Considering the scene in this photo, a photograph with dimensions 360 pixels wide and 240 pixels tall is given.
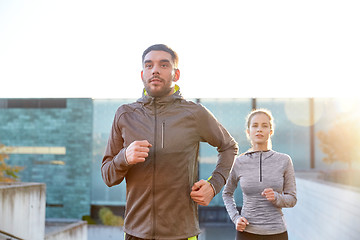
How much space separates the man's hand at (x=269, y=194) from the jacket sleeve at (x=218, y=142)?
107 centimetres

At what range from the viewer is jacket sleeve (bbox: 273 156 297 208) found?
10.7 ft

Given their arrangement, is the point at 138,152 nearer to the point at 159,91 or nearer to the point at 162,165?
the point at 162,165

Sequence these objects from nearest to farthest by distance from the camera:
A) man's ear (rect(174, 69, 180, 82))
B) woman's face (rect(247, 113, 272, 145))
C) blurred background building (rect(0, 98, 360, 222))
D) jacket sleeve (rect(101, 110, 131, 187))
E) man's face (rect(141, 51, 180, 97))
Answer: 1. jacket sleeve (rect(101, 110, 131, 187))
2. man's face (rect(141, 51, 180, 97))
3. man's ear (rect(174, 69, 180, 82))
4. woman's face (rect(247, 113, 272, 145))
5. blurred background building (rect(0, 98, 360, 222))

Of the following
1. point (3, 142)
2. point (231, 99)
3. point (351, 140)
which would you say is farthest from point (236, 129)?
point (3, 142)

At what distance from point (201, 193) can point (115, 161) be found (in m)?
0.48

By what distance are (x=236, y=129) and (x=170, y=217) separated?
72.0ft

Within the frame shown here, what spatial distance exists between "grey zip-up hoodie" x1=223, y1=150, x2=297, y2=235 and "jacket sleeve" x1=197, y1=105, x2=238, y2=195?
46.1 inches

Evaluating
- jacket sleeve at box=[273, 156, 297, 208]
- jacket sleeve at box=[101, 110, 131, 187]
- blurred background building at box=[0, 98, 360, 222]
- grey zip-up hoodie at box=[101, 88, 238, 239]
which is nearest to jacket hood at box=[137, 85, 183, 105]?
grey zip-up hoodie at box=[101, 88, 238, 239]

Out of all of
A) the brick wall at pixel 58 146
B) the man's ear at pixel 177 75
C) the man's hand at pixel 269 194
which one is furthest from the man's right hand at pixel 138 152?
the brick wall at pixel 58 146

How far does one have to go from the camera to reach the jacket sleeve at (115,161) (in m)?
2.03

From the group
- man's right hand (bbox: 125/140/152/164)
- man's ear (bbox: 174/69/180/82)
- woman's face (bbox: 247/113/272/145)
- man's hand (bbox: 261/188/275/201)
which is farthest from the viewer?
woman's face (bbox: 247/113/272/145)

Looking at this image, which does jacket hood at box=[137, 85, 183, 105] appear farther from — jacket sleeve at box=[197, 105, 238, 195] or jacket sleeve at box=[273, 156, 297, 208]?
jacket sleeve at box=[273, 156, 297, 208]

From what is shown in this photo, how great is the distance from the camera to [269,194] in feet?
10.6

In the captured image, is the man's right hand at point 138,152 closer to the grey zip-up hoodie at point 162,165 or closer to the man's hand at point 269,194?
the grey zip-up hoodie at point 162,165
